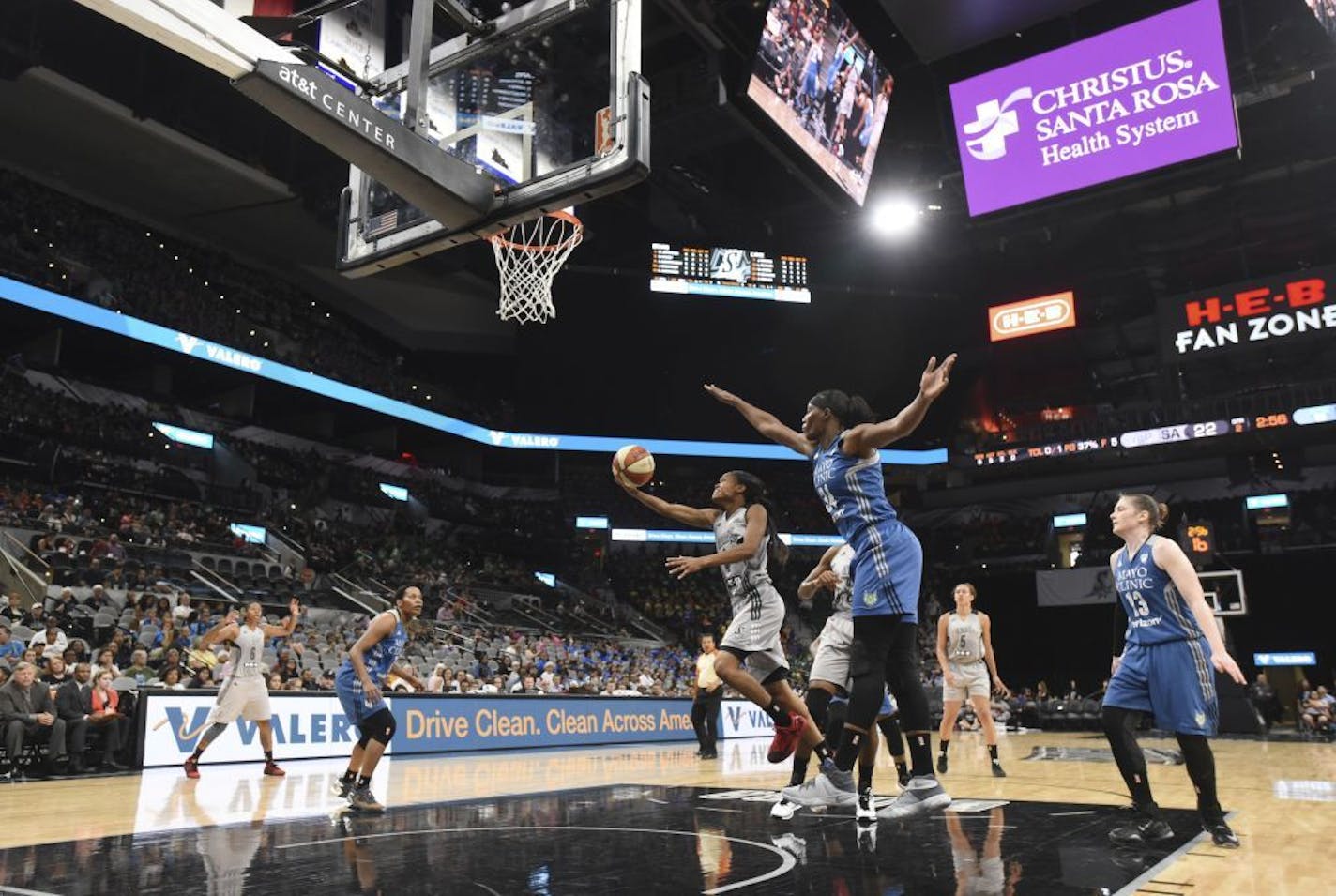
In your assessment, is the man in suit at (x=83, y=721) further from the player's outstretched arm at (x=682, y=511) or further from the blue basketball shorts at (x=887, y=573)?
the blue basketball shorts at (x=887, y=573)

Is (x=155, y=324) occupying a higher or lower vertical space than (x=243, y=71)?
higher

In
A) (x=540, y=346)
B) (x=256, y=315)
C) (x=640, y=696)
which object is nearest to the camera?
(x=640, y=696)

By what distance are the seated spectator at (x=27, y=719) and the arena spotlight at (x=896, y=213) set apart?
17138mm

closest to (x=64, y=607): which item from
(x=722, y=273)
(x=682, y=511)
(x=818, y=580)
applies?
(x=682, y=511)

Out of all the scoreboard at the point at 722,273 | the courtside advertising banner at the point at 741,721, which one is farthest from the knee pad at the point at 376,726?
the scoreboard at the point at 722,273

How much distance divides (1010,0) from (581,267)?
60.2ft

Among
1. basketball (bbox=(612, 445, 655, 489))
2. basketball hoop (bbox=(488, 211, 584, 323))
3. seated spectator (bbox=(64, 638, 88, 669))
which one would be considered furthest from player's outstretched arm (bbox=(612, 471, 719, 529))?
seated spectator (bbox=(64, 638, 88, 669))

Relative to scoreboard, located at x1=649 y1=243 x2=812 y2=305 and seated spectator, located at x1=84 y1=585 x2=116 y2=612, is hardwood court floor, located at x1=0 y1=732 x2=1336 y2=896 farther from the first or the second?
scoreboard, located at x1=649 y1=243 x2=812 y2=305

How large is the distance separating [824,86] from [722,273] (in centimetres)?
1298

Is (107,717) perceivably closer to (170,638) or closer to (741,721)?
(170,638)

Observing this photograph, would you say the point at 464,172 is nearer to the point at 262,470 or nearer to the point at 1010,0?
the point at 1010,0

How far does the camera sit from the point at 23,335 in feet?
77.3

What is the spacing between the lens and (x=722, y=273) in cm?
2659

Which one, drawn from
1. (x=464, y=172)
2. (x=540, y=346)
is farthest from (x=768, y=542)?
(x=540, y=346)
